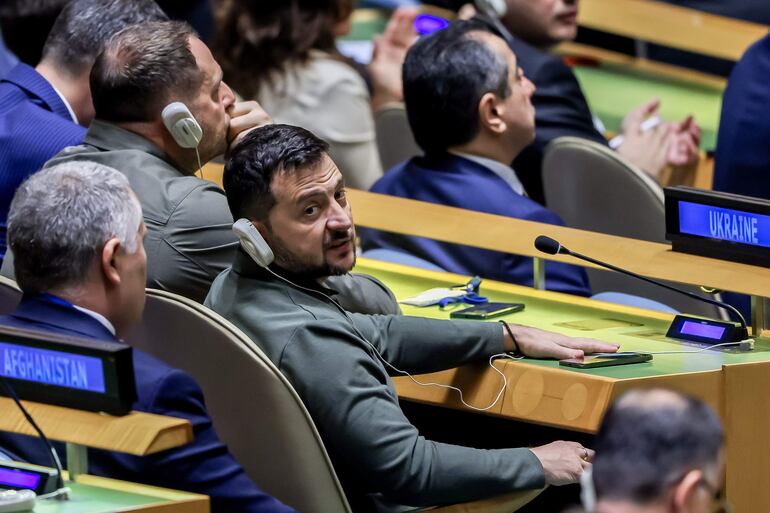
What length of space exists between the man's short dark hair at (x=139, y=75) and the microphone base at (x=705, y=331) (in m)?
0.99

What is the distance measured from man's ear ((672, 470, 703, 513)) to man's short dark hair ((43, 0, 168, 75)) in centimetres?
218

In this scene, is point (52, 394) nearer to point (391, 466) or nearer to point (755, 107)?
point (391, 466)

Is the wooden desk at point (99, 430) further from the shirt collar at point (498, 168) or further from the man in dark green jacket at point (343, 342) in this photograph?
the shirt collar at point (498, 168)

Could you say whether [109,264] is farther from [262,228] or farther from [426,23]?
[426,23]

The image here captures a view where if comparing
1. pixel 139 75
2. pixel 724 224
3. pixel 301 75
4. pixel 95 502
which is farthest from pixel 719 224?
pixel 301 75

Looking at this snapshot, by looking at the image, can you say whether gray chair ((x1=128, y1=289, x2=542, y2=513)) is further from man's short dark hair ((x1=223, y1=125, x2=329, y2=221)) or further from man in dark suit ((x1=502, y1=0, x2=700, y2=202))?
man in dark suit ((x1=502, y1=0, x2=700, y2=202))

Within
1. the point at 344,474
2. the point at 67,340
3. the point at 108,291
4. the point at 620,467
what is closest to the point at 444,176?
the point at 344,474

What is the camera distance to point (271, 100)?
16.9 ft

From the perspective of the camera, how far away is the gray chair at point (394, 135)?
4.84m

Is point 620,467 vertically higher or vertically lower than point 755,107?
higher

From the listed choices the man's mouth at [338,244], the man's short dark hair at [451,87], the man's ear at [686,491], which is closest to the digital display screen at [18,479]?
the man's mouth at [338,244]

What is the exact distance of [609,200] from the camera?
412 centimetres

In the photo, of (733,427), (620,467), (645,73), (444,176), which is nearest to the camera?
(620,467)

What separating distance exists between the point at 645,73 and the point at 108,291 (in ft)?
12.4
